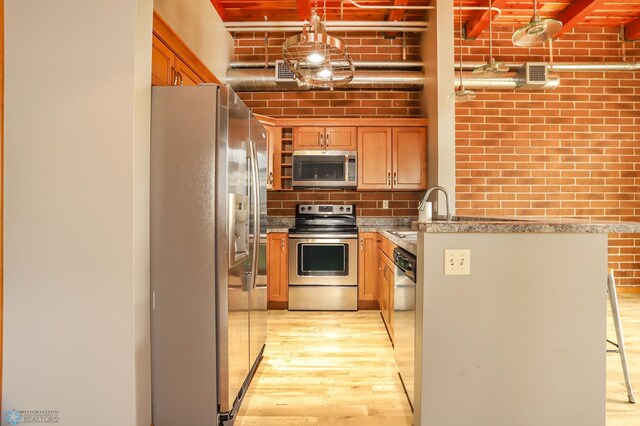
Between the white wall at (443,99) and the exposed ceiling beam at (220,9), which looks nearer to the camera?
the white wall at (443,99)

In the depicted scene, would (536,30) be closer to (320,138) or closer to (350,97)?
(320,138)

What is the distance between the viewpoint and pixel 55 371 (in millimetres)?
1618

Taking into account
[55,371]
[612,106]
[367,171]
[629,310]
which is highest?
[612,106]

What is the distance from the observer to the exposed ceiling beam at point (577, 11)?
376 centimetres

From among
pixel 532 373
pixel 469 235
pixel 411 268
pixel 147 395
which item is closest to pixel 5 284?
pixel 147 395

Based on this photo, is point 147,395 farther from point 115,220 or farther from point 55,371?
point 115,220

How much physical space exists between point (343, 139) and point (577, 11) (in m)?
2.90

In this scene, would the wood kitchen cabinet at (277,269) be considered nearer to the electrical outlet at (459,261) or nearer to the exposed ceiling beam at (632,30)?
the electrical outlet at (459,261)

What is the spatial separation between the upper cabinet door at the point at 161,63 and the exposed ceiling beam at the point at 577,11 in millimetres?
4211

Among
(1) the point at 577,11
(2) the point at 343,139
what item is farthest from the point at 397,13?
(1) the point at 577,11

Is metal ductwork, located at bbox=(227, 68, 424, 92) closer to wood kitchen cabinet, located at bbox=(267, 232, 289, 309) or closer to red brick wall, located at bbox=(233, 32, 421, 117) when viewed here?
red brick wall, located at bbox=(233, 32, 421, 117)

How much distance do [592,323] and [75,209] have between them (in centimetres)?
235

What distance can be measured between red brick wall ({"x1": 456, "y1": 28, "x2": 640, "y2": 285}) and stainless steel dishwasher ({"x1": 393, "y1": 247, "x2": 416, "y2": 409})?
9.71ft

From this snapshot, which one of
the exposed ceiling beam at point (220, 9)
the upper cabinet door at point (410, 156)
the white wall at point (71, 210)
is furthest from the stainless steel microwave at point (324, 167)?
the white wall at point (71, 210)
